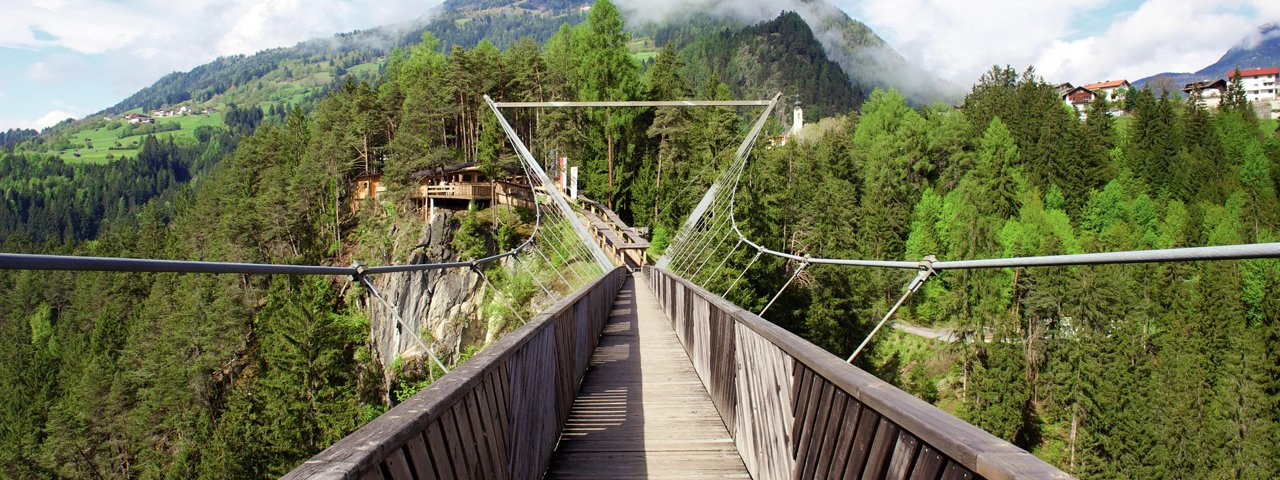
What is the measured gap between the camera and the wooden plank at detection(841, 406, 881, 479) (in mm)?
1698

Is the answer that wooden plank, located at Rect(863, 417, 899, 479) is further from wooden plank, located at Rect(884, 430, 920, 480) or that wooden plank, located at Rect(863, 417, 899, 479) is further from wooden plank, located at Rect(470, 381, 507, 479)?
wooden plank, located at Rect(470, 381, 507, 479)

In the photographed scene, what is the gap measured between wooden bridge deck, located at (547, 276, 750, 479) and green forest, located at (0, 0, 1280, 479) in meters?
17.2

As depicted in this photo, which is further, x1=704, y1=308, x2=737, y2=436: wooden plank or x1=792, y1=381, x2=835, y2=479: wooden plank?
x1=704, y1=308, x2=737, y2=436: wooden plank

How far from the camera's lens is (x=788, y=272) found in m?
31.4

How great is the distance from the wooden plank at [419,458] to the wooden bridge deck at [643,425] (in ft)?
6.43

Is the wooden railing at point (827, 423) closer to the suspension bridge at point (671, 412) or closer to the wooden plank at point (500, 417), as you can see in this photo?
the suspension bridge at point (671, 412)

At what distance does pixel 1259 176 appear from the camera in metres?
51.1

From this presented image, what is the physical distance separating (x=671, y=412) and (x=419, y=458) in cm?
338

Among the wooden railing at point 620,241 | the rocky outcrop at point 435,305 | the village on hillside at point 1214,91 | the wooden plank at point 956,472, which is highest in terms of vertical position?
the village on hillside at point 1214,91

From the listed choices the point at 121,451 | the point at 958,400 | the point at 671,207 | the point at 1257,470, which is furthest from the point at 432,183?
the point at 1257,470

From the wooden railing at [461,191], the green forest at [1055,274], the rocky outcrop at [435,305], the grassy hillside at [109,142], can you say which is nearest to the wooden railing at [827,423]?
the green forest at [1055,274]

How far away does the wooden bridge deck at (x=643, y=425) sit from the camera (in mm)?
3625

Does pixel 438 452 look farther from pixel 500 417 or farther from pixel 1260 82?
pixel 1260 82

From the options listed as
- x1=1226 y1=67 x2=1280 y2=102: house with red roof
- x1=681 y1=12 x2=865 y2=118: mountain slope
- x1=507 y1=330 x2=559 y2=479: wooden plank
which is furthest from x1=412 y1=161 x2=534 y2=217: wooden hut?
x1=1226 y1=67 x2=1280 y2=102: house with red roof
